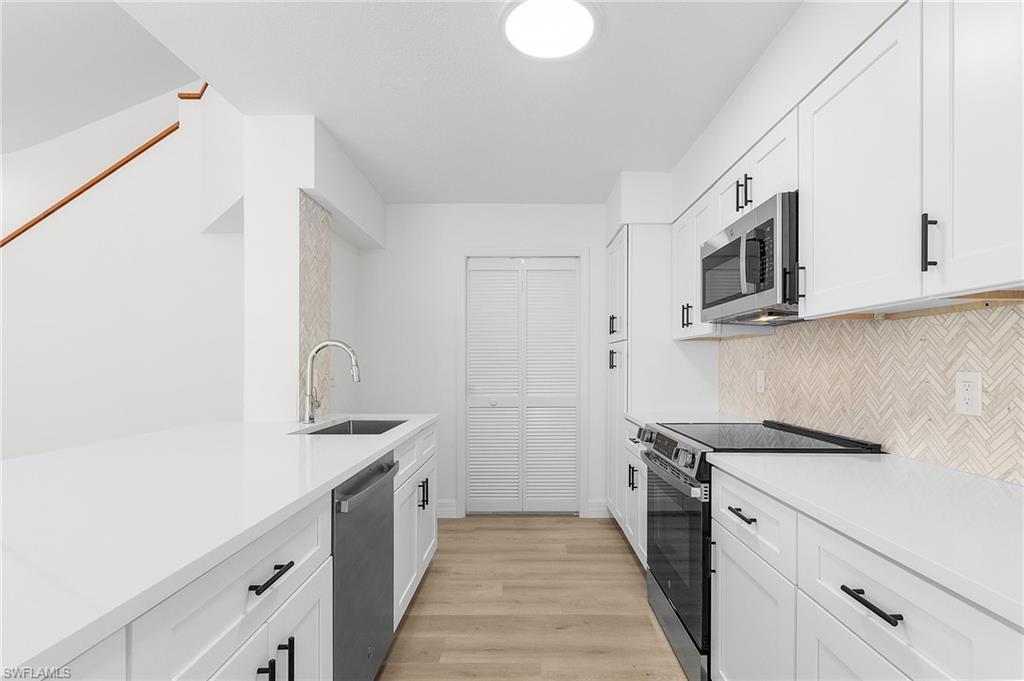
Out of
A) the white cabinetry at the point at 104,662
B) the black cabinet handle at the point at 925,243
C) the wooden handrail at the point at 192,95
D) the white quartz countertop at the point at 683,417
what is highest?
the wooden handrail at the point at 192,95

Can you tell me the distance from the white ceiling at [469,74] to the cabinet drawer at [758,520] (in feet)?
5.50

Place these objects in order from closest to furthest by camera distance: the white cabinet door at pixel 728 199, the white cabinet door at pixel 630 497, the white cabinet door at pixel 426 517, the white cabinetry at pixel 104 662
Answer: the white cabinetry at pixel 104 662, the white cabinet door at pixel 728 199, the white cabinet door at pixel 426 517, the white cabinet door at pixel 630 497

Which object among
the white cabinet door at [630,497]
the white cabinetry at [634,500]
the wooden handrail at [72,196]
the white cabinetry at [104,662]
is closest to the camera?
the white cabinetry at [104,662]

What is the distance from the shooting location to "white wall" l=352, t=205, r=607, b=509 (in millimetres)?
4141

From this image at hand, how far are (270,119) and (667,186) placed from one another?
8.08 ft

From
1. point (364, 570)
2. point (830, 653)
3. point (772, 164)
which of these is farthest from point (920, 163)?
point (364, 570)

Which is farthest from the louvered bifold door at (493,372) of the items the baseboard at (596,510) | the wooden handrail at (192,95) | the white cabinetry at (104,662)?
the white cabinetry at (104,662)

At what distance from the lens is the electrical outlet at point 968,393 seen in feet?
4.51

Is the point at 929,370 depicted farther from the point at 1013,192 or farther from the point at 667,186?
the point at 667,186

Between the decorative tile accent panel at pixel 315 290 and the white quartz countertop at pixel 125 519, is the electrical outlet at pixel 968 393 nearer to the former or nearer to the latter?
the white quartz countertop at pixel 125 519

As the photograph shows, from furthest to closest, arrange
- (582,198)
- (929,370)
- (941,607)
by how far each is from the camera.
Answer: (582,198)
(929,370)
(941,607)

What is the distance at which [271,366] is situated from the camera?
2.62m

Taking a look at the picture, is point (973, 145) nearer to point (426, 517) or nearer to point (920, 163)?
point (920, 163)

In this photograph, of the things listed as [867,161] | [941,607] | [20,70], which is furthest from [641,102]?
[20,70]
